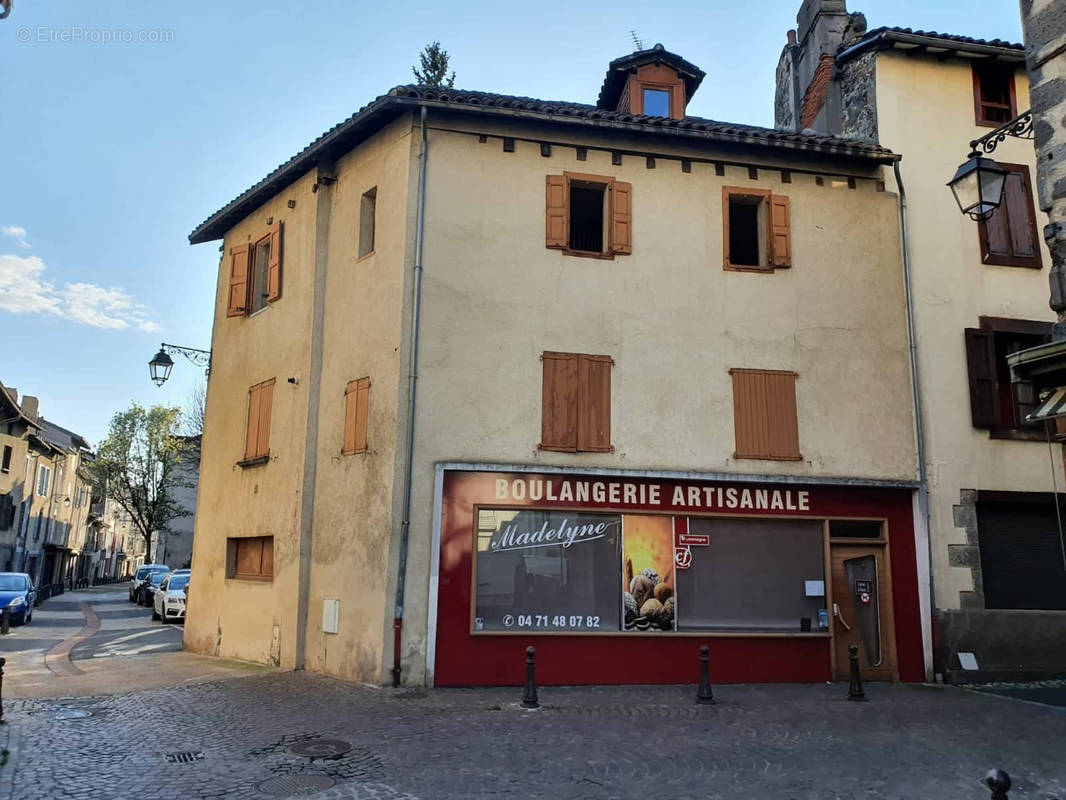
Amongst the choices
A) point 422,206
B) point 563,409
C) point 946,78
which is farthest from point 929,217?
point 422,206

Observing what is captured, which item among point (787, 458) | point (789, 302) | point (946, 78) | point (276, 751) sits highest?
point (946, 78)

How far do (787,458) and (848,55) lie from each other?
7.87 metres

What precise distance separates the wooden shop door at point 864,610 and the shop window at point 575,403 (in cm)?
429

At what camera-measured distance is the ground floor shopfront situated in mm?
12258

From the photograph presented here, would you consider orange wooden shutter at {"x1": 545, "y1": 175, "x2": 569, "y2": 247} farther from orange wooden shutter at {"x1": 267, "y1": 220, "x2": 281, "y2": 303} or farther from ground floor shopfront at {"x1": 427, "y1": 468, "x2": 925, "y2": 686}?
orange wooden shutter at {"x1": 267, "y1": 220, "x2": 281, "y2": 303}

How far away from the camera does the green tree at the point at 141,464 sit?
48375 millimetres

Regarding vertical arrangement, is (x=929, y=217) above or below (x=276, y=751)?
above

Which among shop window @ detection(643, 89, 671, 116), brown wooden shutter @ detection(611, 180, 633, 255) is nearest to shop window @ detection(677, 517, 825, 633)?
brown wooden shutter @ detection(611, 180, 633, 255)

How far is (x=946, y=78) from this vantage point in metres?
15.3

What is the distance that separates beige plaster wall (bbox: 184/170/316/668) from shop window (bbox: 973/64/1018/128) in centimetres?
1216

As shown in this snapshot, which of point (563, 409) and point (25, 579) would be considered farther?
point (25, 579)

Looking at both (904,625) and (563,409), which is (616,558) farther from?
(904,625)

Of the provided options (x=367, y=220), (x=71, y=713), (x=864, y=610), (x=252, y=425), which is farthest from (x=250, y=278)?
(x=864, y=610)

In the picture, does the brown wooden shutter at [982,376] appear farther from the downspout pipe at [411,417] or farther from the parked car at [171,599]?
the parked car at [171,599]
